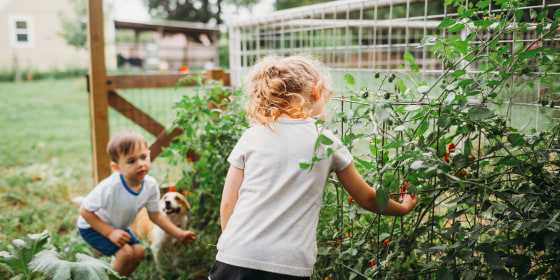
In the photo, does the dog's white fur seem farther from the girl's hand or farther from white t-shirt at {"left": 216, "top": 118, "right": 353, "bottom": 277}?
the girl's hand

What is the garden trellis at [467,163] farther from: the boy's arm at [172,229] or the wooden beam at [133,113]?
the wooden beam at [133,113]

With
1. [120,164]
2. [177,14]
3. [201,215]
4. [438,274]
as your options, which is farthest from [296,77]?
[177,14]

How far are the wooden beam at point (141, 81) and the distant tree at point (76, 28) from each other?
16134mm

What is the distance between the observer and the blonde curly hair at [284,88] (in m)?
1.50

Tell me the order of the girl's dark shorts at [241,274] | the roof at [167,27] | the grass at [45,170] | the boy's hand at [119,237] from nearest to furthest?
the girl's dark shorts at [241,274] < the boy's hand at [119,237] < the grass at [45,170] < the roof at [167,27]

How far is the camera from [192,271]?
2.76 meters

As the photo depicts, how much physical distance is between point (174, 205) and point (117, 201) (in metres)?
0.39

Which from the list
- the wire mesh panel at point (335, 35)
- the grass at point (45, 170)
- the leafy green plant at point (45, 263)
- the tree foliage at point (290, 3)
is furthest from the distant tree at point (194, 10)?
the leafy green plant at point (45, 263)

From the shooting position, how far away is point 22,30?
65.9 ft

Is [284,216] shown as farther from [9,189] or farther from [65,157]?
[65,157]

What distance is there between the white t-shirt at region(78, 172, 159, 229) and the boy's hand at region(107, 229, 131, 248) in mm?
120

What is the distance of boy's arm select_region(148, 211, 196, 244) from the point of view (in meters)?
2.62

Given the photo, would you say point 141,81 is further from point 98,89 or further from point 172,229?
point 172,229

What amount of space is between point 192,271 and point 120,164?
0.77 meters
